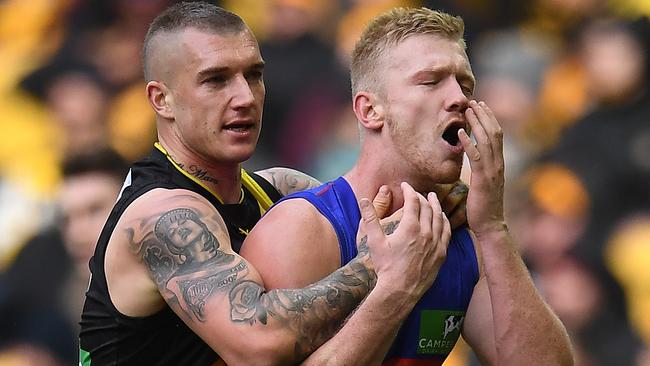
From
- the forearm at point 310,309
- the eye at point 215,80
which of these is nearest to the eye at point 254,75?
the eye at point 215,80

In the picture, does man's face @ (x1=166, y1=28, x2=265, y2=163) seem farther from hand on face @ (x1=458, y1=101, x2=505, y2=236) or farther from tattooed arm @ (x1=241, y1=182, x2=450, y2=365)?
hand on face @ (x1=458, y1=101, x2=505, y2=236)

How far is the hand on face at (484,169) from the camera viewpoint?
16.0 feet

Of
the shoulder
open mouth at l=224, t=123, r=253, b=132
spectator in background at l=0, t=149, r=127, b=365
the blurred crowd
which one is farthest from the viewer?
spectator in background at l=0, t=149, r=127, b=365

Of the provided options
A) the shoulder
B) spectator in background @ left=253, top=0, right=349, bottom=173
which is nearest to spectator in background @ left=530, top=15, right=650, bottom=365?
spectator in background @ left=253, top=0, right=349, bottom=173

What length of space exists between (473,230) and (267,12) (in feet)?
13.7

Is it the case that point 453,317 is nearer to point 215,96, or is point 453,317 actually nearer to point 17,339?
point 215,96

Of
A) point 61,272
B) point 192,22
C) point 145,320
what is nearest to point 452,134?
point 192,22

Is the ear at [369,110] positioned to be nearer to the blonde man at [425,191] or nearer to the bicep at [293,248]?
the blonde man at [425,191]

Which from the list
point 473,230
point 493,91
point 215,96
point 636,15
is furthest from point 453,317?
point 636,15

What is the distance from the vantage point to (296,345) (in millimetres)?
4680

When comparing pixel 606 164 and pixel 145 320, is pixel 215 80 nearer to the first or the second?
pixel 145 320

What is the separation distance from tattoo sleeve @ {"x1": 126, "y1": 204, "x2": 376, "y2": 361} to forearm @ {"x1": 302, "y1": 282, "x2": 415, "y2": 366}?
0.26 feet

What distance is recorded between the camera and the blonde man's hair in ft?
17.0

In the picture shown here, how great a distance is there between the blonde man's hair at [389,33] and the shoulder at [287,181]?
2.88 ft
